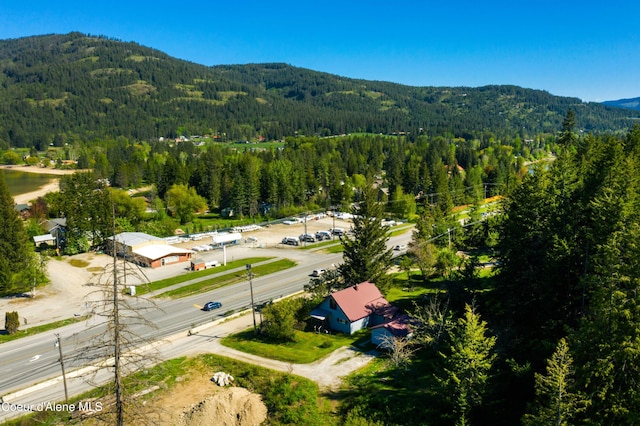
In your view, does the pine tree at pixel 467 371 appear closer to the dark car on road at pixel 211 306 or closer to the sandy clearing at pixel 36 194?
the dark car on road at pixel 211 306

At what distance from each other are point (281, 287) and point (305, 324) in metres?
15.1

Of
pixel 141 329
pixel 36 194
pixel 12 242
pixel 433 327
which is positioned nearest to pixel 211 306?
pixel 141 329

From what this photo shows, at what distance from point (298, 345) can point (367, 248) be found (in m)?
13.8

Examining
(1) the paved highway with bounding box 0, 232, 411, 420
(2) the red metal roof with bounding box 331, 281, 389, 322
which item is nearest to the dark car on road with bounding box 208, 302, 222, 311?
(1) the paved highway with bounding box 0, 232, 411, 420

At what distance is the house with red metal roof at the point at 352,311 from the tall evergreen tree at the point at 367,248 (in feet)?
9.74

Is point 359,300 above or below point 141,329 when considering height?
above

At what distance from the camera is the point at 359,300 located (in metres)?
45.5

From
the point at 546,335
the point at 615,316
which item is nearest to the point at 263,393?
the point at 546,335

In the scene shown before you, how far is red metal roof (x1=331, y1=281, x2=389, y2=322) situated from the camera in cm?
4403

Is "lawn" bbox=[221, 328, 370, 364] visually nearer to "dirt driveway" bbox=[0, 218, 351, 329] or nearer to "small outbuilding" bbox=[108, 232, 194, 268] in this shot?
"dirt driveway" bbox=[0, 218, 351, 329]

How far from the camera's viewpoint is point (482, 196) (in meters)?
124

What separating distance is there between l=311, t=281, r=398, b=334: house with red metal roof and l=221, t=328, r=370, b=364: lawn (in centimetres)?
122

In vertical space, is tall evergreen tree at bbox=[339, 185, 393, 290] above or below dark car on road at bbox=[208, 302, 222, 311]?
above

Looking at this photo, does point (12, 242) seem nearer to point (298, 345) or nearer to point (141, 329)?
point (141, 329)
